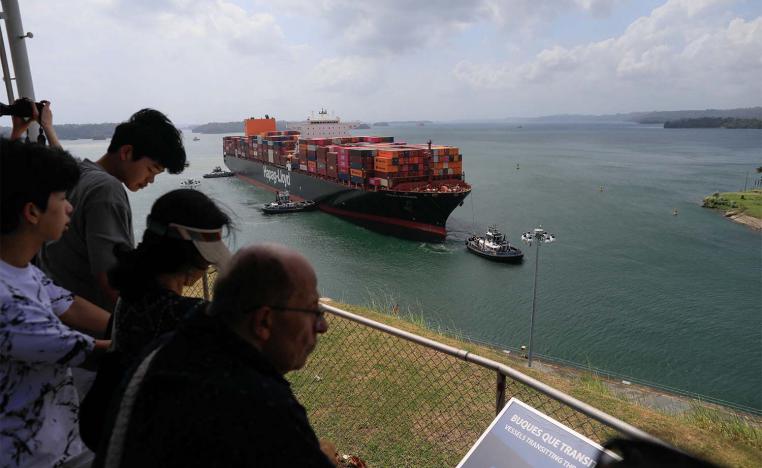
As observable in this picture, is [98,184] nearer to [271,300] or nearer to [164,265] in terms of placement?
[164,265]

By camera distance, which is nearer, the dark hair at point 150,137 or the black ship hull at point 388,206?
the dark hair at point 150,137

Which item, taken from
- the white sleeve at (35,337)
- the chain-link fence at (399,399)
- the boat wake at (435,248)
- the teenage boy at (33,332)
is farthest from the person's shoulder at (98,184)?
the boat wake at (435,248)

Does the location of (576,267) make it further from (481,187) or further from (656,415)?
(481,187)

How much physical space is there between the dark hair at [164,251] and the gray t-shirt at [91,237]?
28 centimetres

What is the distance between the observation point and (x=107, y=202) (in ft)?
5.71

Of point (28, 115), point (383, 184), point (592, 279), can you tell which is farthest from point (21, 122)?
point (383, 184)

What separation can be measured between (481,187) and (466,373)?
3978 centimetres

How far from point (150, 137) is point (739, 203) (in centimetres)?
4204

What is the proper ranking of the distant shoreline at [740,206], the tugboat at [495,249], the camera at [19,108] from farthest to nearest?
the distant shoreline at [740,206]
the tugboat at [495,249]
the camera at [19,108]

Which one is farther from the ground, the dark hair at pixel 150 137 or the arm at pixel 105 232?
the dark hair at pixel 150 137

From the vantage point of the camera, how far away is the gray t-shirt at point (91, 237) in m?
1.71

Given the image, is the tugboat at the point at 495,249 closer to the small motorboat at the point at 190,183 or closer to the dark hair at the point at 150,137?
the small motorboat at the point at 190,183

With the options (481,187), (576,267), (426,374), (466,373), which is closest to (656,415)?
(466,373)

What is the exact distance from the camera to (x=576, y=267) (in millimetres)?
20984
